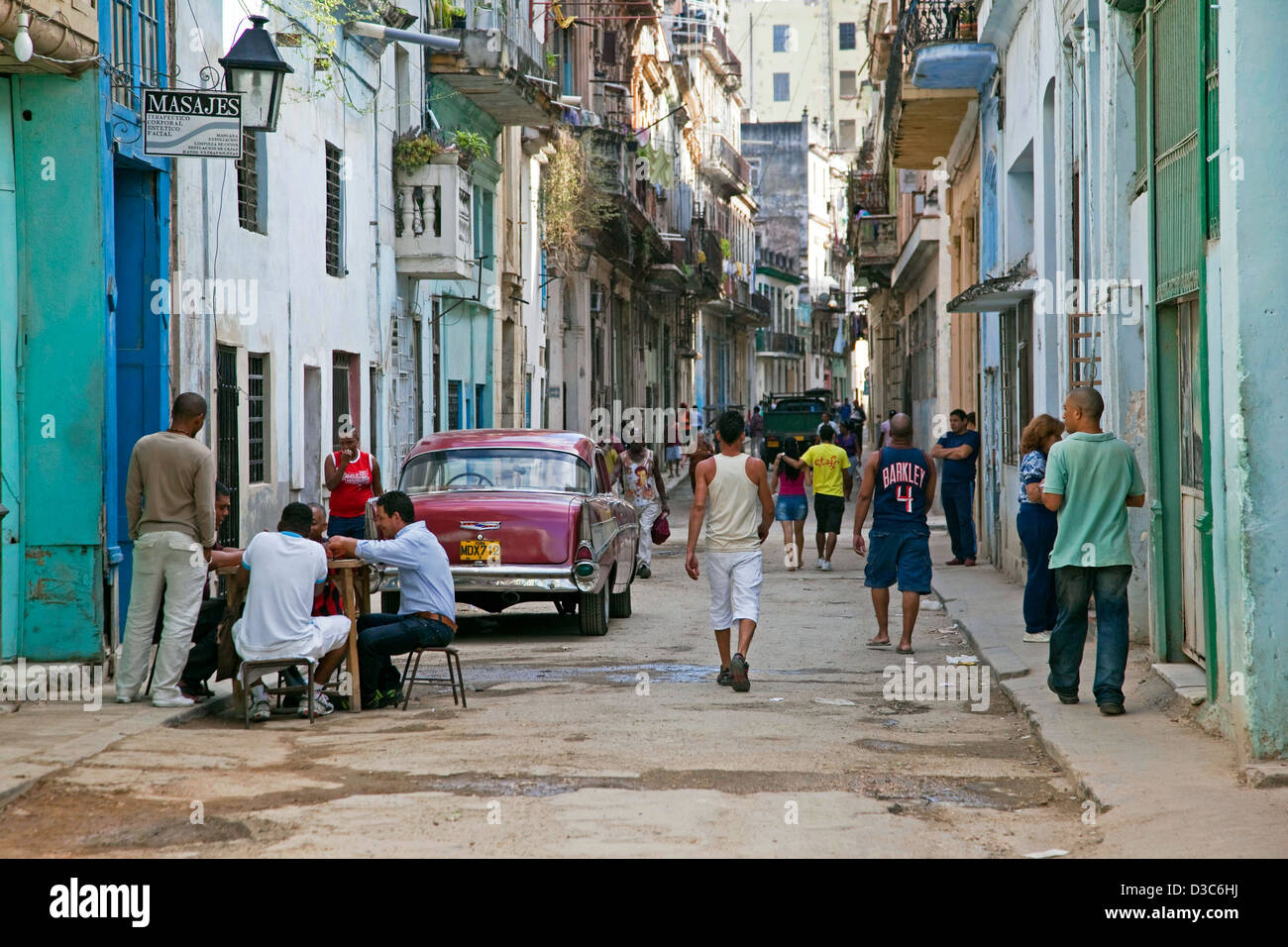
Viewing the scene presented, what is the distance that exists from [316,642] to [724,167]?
178 feet

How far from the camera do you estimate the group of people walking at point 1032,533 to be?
8992 millimetres

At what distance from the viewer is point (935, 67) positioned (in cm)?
1981

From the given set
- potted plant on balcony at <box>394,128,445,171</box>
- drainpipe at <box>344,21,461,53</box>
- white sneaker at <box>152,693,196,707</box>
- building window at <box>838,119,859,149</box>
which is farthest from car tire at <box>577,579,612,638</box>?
building window at <box>838,119,859,149</box>

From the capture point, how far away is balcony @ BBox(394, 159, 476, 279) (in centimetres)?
2206

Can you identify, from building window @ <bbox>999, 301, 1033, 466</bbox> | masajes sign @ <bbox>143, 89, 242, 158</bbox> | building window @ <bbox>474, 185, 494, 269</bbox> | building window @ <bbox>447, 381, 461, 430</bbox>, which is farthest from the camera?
building window @ <bbox>474, 185, 494, 269</bbox>

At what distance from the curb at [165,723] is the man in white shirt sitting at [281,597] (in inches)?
15.0

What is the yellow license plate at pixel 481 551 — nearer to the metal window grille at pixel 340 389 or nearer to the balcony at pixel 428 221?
the metal window grille at pixel 340 389

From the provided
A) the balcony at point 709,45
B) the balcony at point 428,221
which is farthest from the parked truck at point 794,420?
the balcony at point 428,221

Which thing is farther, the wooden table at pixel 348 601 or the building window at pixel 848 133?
the building window at pixel 848 133

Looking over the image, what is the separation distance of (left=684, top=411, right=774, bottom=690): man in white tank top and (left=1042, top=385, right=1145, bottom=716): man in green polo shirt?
2.06 meters

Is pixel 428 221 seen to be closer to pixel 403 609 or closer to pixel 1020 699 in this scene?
pixel 403 609

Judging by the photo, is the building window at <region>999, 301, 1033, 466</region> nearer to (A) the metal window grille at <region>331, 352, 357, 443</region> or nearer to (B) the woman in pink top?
(B) the woman in pink top
